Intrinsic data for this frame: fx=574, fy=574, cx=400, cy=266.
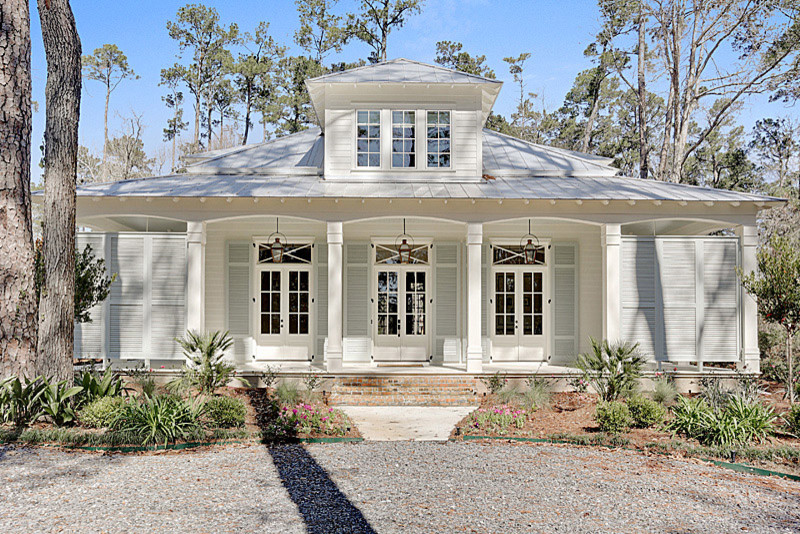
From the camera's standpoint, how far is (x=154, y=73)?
2966 centimetres

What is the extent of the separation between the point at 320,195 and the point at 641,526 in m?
7.25

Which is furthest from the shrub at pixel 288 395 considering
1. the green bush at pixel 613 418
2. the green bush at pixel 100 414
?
the green bush at pixel 613 418

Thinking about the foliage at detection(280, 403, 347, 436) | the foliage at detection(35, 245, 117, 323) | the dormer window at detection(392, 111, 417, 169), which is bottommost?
the foliage at detection(280, 403, 347, 436)

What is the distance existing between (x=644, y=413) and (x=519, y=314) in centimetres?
484

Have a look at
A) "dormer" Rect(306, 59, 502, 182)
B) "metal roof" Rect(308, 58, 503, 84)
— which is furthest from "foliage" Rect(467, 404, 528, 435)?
"metal roof" Rect(308, 58, 503, 84)

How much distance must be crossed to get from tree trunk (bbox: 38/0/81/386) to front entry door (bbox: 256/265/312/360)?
4316 mm

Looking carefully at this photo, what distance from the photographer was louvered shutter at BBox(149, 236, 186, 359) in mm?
10125

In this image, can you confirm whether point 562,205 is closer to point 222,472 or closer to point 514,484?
point 514,484

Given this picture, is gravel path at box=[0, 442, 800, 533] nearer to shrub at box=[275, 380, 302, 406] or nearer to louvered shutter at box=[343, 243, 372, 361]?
shrub at box=[275, 380, 302, 406]

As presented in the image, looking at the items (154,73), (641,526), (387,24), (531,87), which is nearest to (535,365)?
(641,526)

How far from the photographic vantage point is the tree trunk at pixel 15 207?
7352 mm

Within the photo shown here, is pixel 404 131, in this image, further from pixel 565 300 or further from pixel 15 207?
pixel 15 207

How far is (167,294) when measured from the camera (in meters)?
10.2

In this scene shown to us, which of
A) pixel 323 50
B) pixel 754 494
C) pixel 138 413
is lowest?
pixel 754 494
